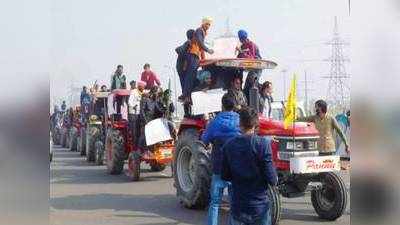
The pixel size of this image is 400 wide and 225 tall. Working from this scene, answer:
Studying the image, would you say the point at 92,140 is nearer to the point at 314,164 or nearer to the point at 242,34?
the point at 242,34

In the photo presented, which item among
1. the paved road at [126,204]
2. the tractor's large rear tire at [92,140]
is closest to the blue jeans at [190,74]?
the paved road at [126,204]

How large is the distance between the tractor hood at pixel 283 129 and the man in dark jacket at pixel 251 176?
2371mm

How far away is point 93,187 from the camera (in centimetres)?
980

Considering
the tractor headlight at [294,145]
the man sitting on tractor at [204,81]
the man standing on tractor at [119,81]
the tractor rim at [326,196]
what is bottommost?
the tractor rim at [326,196]

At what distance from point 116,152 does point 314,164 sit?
18.2ft

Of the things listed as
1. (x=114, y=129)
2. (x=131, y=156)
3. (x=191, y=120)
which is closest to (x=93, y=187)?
(x=131, y=156)

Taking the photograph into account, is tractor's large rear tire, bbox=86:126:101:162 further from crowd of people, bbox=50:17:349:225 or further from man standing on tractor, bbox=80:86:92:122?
man standing on tractor, bbox=80:86:92:122

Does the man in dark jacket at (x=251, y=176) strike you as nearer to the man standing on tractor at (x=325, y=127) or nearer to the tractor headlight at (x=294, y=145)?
the tractor headlight at (x=294, y=145)

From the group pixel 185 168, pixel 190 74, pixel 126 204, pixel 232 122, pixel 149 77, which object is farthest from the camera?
pixel 149 77

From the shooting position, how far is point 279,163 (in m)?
6.50

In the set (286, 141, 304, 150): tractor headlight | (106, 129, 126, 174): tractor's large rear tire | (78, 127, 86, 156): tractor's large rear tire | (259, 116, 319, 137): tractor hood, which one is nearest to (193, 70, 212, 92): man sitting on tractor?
(259, 116, 319, 137): tractor hood

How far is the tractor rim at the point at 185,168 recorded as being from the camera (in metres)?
7.64

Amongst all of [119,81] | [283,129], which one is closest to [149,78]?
[119,81]
